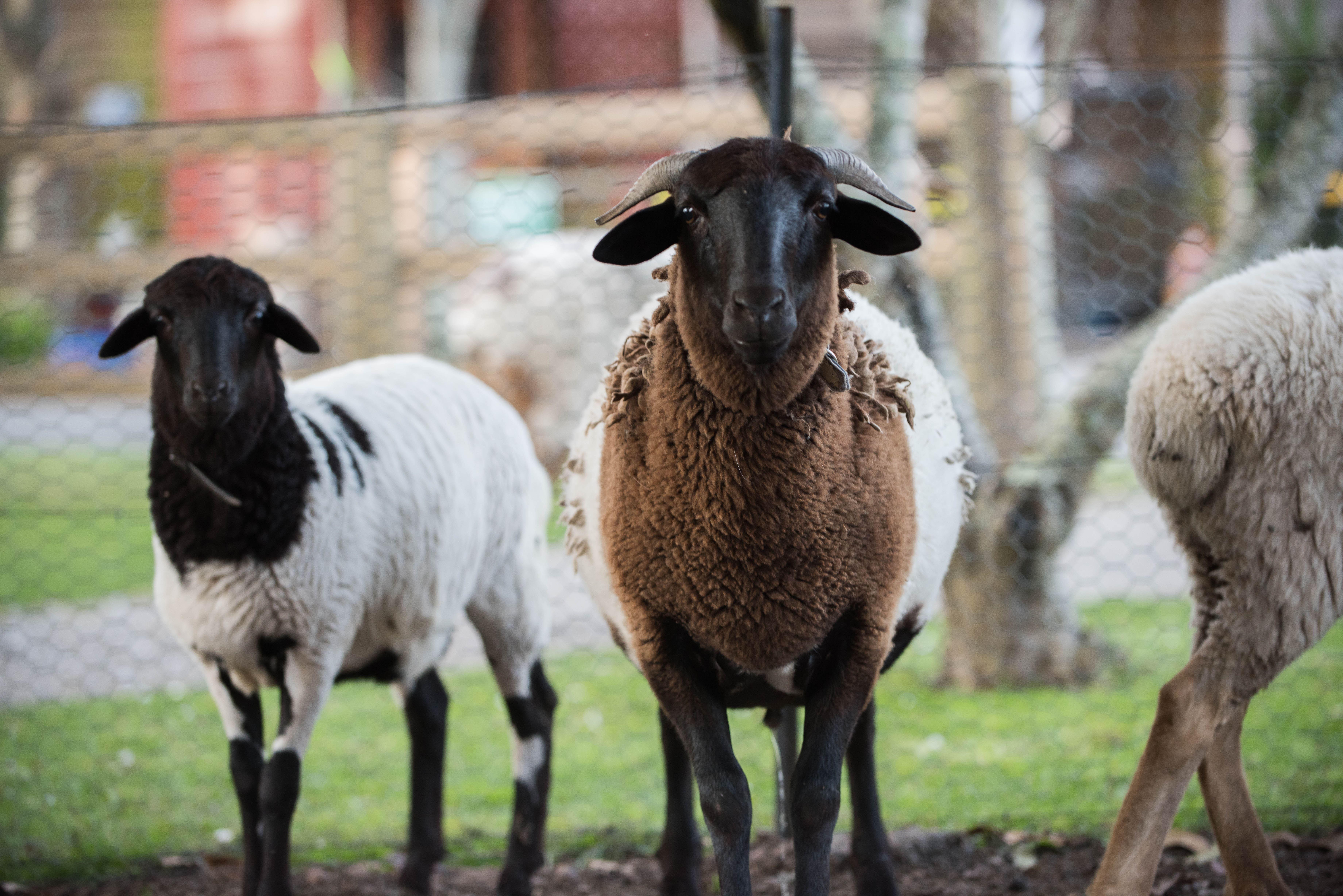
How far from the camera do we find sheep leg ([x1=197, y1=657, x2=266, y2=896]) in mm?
3234

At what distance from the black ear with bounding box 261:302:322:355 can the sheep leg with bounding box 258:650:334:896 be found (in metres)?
0.87

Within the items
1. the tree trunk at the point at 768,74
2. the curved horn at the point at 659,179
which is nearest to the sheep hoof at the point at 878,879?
the curved horn at the point at 659,179

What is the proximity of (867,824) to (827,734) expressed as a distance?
3.08 ft

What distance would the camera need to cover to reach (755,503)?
2527 mm

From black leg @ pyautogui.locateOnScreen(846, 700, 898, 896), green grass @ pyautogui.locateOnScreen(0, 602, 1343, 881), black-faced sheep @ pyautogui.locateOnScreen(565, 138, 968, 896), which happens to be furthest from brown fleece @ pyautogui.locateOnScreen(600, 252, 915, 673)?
green grass @ pyautogui.locateOnScreen(0, 602, 1343, 881)

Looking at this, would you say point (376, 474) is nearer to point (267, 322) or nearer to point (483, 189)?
point (267, 322)

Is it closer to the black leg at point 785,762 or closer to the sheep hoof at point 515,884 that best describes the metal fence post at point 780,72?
the black leg at point 785,762

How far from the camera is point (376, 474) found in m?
3.55

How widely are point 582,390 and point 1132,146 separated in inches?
381

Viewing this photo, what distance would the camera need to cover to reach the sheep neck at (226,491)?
317 cm

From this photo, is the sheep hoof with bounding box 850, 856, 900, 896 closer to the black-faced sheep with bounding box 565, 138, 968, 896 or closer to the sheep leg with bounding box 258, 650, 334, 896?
the black-faced sheep with bounding box 565, 138, 968, 896

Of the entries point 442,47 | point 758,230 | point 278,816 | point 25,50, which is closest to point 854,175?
point 758,230

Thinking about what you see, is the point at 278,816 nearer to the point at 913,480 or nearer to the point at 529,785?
the point at 529,785

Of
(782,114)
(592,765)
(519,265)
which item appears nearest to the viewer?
(782,114)
